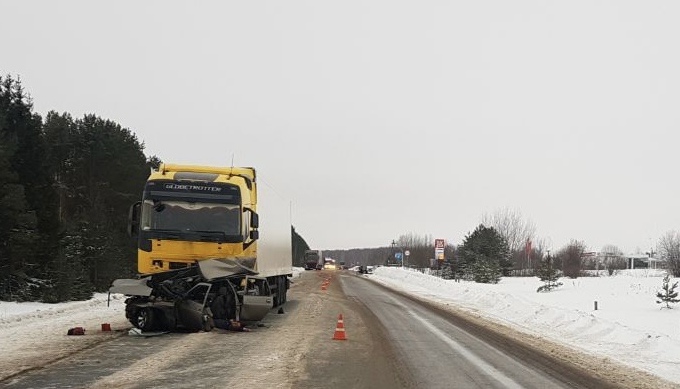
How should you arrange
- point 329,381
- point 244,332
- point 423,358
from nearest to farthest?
point 329,381
point 423,358
point 244,332

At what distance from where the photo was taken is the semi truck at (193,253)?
511 inches

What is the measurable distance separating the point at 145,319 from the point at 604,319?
12.9 meters

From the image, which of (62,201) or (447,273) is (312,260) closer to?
(447,273)

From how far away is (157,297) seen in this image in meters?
13.0

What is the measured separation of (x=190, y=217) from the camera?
45.9 ft

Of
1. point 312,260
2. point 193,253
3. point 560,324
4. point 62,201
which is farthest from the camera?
point 312,260

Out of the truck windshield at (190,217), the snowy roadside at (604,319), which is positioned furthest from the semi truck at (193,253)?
the snowy roadside at (604,319)

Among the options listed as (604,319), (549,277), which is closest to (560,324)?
(604,319)

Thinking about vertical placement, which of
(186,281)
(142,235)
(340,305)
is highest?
(142,235)

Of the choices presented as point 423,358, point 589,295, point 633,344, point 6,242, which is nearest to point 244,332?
point 423,358

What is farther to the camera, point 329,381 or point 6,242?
point 6,242

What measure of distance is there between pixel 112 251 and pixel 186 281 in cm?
2242

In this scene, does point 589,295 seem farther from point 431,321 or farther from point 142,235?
point 142,235

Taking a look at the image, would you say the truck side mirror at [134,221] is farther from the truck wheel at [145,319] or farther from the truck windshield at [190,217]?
the truck wheel at [145,319]
